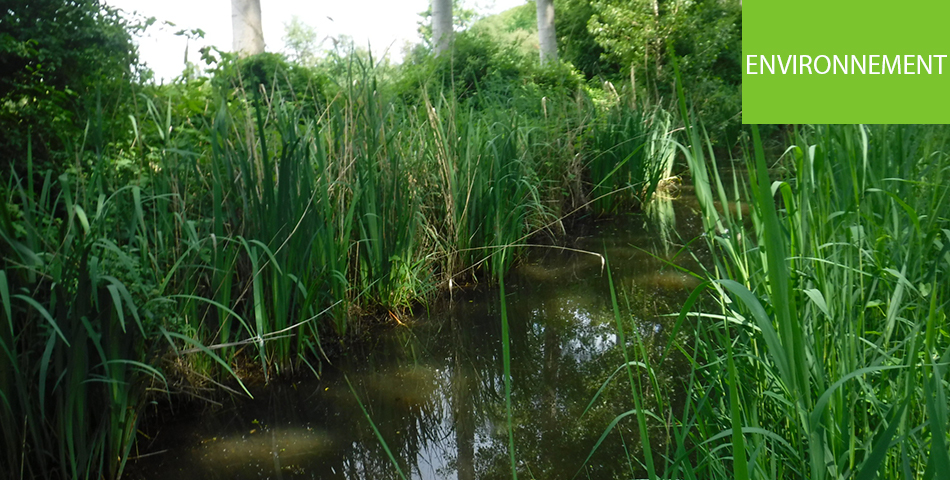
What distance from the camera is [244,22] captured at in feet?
31.4

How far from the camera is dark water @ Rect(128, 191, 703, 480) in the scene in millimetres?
2092

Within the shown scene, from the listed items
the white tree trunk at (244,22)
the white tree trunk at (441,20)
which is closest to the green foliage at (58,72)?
the white tree trunk at (244,22)

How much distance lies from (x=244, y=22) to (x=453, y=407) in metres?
8.59

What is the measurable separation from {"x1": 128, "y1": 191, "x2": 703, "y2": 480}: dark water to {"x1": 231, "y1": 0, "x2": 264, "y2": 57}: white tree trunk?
7094 mm

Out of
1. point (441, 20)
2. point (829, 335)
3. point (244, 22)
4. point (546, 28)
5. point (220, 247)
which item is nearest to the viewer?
point (829, 335)

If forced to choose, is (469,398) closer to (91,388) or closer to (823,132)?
(91,388)

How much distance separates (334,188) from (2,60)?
1.60 m

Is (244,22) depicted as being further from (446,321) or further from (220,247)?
(220,247)

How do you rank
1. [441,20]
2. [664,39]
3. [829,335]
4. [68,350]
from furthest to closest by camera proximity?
1. [664,39]
2. [441,20]
3. [68,350]
4. [829,335]

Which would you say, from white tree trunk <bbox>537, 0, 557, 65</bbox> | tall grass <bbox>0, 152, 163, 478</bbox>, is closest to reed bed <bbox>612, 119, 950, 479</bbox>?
tall grass <bbox>0, 152, 163, 478</bbox>

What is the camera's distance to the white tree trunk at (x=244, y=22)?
9.31 meters

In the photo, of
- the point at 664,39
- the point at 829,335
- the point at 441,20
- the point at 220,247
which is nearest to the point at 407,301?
the point at 220,247

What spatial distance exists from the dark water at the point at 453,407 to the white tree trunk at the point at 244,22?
23.3 ft

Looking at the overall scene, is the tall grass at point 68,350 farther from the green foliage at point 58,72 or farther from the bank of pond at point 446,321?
the green foliage at point 58,72
